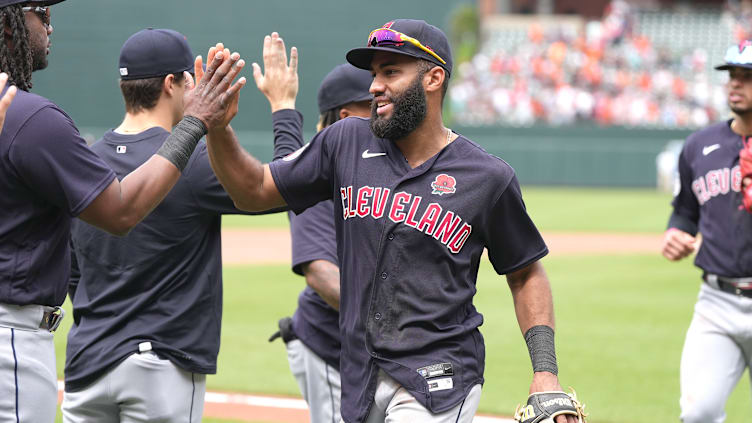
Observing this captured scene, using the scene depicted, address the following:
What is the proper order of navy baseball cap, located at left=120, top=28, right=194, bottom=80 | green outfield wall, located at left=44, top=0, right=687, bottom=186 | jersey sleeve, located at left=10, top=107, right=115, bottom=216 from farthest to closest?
green outfield wall, located at left=44, top=0, right=687, bottom=186 → navy baseball cap, located at left=120, top=28, right=194, bottom=80 → jersey sleeve, located at left=10, top=107, right=115, bottom=216

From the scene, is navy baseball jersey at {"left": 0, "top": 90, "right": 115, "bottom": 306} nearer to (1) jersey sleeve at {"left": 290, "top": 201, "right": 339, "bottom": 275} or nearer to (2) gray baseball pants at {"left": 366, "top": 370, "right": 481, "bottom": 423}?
(2) gray baseball pants at {"left": 366, "top": 370, "right": 481, "bottom": 423}

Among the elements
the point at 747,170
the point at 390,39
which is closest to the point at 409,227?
the point at 390,39

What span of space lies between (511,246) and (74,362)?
1865 millimetres

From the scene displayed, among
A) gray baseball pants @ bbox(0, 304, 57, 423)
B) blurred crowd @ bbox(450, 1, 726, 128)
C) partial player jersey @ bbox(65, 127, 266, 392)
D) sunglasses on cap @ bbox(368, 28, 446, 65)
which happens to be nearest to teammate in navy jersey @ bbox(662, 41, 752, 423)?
sunglasses on cap @ bbox(368, 28, 446, 65)

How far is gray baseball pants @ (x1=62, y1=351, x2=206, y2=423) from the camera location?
12.5ft

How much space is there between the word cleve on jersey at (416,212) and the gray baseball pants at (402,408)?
21.2 inches

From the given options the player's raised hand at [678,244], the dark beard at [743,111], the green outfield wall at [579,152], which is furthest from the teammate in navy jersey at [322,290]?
the green outfield wall at [579,152]

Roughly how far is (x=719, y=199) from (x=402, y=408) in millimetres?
2962

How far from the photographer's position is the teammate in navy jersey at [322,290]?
464 cm

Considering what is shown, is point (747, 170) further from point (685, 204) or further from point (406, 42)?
point (406, 42)

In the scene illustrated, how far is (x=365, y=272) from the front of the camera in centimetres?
347

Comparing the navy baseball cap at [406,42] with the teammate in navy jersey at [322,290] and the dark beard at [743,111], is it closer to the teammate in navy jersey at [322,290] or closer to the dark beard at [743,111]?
the teammate in navy jersey at [322,290]

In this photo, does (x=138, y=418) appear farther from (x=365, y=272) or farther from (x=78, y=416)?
(x=365, y=272)

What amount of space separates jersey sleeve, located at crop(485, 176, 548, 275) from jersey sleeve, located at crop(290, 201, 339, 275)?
1.20 meters
